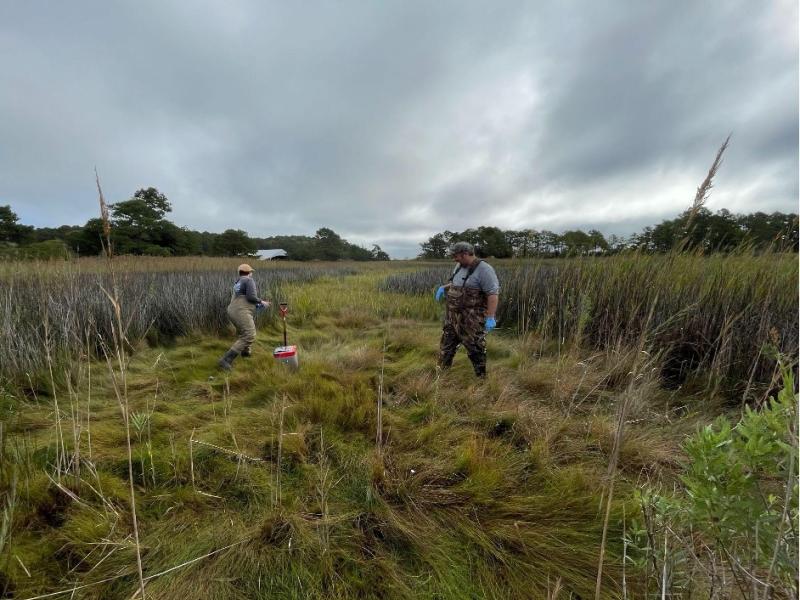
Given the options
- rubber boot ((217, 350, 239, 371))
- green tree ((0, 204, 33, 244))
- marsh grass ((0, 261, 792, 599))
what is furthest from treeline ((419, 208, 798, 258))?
green tree ((0, 204, 33, 244))

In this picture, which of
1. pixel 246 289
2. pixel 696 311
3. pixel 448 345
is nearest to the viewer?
pixel 696 311

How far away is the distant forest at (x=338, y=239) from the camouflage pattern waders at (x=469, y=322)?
3.33 ft

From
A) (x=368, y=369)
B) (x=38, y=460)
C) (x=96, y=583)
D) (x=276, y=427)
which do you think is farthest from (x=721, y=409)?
(x=38, y=460)

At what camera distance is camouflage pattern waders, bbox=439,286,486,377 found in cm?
370

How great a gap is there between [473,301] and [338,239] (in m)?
69.8

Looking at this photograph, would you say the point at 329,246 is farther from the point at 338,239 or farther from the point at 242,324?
the point at 242,324

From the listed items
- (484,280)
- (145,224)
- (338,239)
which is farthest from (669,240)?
(338,239)

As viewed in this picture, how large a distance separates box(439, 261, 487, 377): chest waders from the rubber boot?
3176 millimetres

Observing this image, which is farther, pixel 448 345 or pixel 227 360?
pixel 227 360

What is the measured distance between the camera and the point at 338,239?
7006cm

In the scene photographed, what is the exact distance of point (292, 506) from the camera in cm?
186

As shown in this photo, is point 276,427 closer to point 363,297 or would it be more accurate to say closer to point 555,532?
point 555,532

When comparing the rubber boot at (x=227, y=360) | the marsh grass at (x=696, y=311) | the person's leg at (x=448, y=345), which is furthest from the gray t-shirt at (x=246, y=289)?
the marsh grass at (x=696, y=311)

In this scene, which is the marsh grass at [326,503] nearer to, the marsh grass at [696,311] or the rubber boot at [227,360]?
the rubber boot at [227,360]
